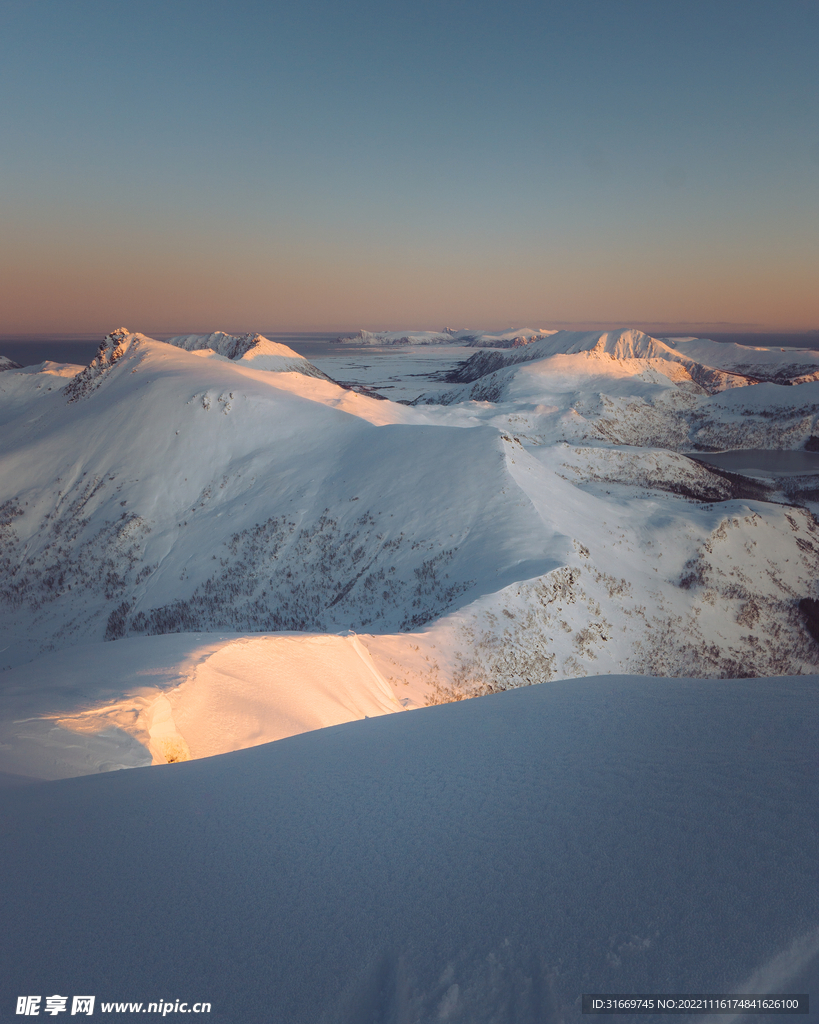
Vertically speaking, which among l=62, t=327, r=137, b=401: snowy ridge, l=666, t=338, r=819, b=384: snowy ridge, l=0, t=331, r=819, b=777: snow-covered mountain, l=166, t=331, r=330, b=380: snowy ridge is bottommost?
l=0, t=331, r=819, b=777: snow-covered mountain

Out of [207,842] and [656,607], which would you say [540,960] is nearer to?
[207,842]

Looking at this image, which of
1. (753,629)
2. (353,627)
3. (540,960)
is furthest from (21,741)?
(753,629)

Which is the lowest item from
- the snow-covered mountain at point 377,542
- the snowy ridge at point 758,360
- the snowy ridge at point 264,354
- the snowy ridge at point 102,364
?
the snow-covered mountain at point 377,542

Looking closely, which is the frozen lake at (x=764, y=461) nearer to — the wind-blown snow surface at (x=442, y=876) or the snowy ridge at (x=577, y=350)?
the wind-blown snow surface at (x=442, y=876)

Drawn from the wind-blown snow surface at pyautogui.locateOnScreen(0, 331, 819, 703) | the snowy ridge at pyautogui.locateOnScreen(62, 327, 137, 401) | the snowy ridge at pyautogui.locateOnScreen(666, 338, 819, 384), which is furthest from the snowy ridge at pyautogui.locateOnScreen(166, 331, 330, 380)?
the snowy ridge at pyautogui.locateOnScreen(666, 338, 819, 384)

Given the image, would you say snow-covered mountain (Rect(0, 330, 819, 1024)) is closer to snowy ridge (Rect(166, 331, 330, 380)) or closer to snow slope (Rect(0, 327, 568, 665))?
snow slope (Rect(0, 327, 568, 665))

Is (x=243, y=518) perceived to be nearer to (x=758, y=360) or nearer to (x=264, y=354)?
(x=264, y=354)

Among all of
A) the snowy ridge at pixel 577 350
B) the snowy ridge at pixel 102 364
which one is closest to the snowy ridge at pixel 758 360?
the snowy ridge at pixel 577 350
